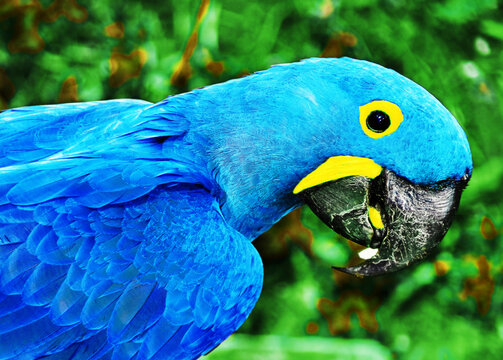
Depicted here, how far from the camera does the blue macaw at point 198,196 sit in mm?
1090

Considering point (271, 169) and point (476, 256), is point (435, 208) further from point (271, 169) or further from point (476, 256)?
point (476, 256)

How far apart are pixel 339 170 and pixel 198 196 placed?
29cm

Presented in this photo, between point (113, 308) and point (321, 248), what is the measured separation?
112 cm

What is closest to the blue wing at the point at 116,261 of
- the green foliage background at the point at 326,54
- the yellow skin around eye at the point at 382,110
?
the yellow skin around eye at the point at 382,110

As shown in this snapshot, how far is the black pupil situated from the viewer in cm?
117

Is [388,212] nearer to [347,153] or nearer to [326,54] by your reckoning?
[347,153]

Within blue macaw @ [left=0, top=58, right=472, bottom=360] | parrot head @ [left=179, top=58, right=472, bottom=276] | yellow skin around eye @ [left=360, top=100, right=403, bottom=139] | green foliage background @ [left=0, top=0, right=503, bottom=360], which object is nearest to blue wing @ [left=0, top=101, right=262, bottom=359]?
blue macaw @ [left=0, top=58, right=472, bottom=360]

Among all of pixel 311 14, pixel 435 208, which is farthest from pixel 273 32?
pixel 435 208

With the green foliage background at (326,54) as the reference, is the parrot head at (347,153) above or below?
above

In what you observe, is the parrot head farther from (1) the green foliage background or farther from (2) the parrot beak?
(1) the green foliage background

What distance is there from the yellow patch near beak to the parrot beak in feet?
0.04

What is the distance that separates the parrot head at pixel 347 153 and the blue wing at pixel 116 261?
132mm

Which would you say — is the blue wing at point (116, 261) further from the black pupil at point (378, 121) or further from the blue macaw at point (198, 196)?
the black pupil at point (378, 121)

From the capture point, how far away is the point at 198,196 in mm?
1205
